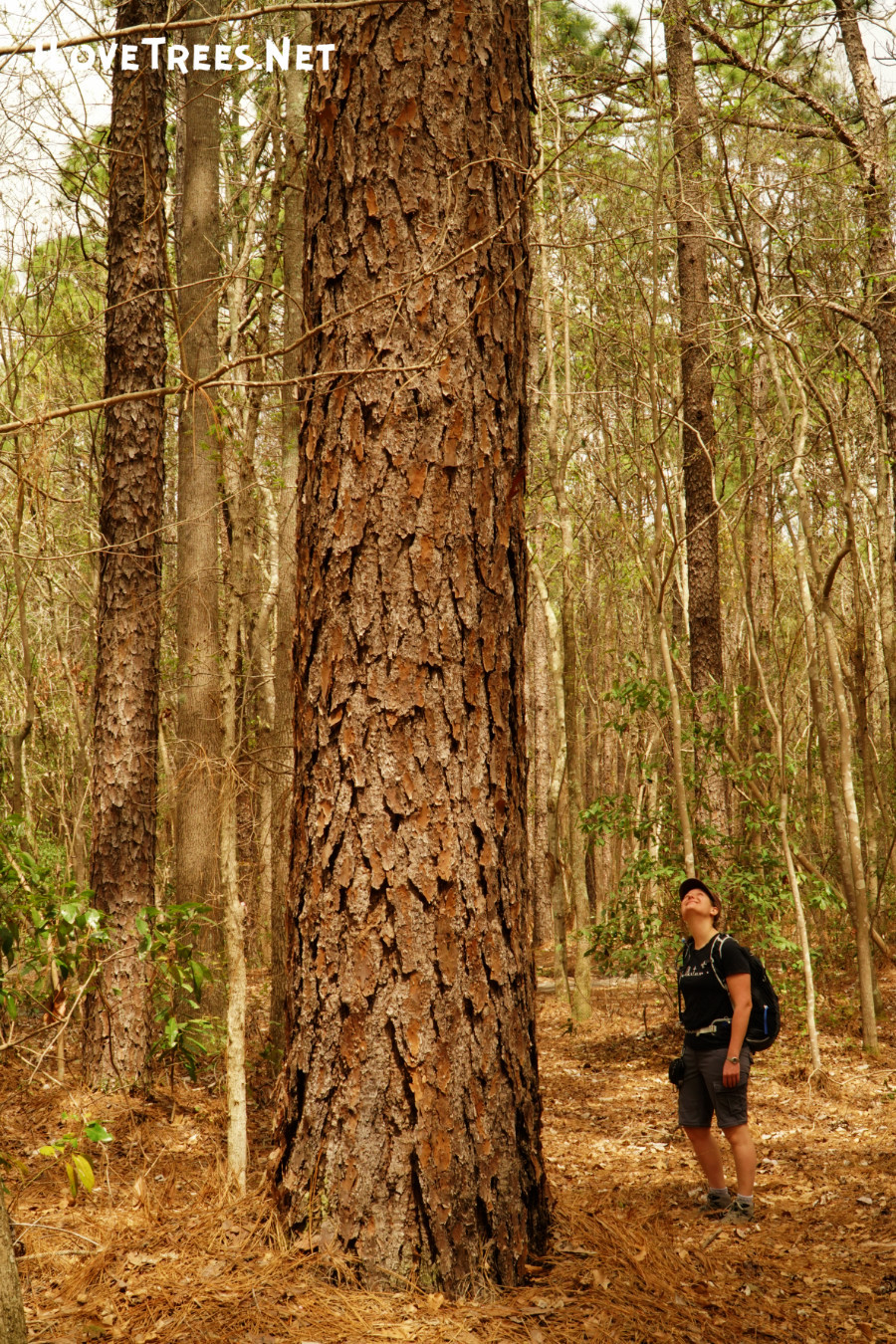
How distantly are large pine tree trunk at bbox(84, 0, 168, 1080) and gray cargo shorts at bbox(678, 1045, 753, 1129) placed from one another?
3467mm

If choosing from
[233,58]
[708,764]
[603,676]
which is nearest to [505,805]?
[708,764]

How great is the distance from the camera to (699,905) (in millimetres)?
4727

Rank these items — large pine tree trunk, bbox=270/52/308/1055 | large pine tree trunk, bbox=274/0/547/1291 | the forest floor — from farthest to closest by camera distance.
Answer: large pine tree trunk, bbox=270/52/308/1055 → large pine tree trunk, bbox=274/0/547/1291 → the forest floor

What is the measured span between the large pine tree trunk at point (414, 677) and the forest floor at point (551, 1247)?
0.17 meters

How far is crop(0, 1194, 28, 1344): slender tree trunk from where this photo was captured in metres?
2.08

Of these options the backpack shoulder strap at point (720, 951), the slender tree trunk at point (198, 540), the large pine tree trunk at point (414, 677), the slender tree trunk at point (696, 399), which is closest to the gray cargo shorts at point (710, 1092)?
the backpack shoulder strap at point (720, 951)

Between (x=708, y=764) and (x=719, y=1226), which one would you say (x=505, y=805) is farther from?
(x=708, y=764)

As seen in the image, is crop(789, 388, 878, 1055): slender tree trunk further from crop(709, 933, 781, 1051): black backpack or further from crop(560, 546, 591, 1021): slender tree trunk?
crop(709, 933, 781, 1051): black backpack

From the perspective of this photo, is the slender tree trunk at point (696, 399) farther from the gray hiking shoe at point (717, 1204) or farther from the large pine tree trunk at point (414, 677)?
the large pine tree trunk at point (414, 677)

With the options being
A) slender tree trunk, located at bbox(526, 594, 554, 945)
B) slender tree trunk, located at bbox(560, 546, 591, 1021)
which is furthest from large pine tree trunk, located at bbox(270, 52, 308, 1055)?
slender tree trunk, located at bbox(526, 594, 554, 945)

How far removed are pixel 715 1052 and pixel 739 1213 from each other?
66cm

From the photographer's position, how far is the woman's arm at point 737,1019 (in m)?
4.51

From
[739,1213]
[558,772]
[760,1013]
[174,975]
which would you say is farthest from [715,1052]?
[558,772]

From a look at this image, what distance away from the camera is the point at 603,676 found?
866 inches
